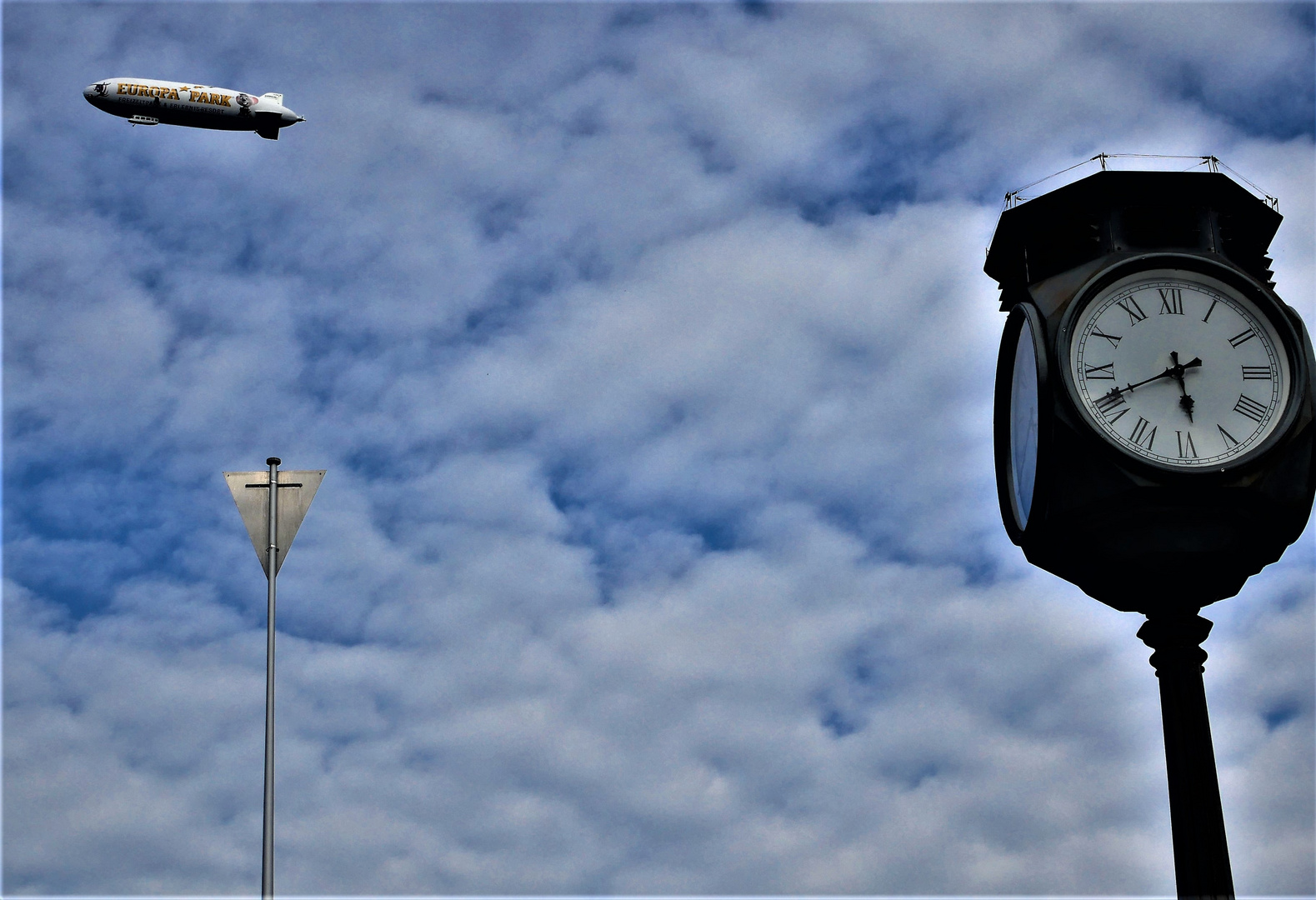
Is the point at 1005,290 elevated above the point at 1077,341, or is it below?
above

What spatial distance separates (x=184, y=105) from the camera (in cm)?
6762

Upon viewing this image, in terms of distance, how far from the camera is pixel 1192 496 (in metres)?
19.5

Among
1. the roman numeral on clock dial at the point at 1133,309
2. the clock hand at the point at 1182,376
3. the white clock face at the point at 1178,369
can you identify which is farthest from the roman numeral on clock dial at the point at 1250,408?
the roman numeral on clock dial at the point at 1133,309

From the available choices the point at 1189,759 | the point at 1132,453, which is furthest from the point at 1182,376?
the point at 1189,759

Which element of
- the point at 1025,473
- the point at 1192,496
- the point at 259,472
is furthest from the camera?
the point at 1025,473

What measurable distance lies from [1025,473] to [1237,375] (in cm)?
306

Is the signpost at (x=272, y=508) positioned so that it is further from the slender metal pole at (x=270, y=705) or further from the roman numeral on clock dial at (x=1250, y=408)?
the roman numeral on clock dial at (x=1250, y=408)

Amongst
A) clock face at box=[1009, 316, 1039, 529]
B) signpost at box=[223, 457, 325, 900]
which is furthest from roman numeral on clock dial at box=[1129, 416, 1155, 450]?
signpost at box=[223, 457, 325, 900]

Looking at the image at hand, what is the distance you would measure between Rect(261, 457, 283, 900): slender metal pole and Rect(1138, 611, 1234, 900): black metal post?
36.1ft

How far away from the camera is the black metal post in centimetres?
1881

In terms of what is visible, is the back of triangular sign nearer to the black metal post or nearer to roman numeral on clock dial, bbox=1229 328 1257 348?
the black metal post

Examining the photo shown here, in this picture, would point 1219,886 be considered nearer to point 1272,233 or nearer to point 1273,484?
point 1273,484

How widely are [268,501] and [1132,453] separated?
10777mm

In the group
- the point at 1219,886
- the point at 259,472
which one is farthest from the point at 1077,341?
the point at 259,472
